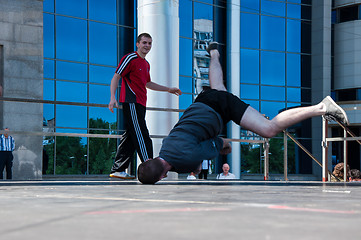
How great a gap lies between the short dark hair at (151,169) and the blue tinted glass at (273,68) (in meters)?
20.9

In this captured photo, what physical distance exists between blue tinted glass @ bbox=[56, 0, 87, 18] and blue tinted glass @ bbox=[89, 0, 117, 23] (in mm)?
273

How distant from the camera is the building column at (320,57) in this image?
26203mm

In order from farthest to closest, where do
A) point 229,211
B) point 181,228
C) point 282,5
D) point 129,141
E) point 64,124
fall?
point 282,5 < point 64,124 < point 129,141 < point 229,211 < point 181,228

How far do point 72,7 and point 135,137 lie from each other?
14.8 metres

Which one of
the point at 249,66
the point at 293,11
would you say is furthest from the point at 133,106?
the point at 293,11

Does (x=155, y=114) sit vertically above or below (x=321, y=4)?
below

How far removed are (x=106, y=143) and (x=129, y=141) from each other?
13.8m

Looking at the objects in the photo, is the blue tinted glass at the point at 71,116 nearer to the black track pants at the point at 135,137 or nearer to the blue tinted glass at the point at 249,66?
the blue tinted glass at the point at 249,66

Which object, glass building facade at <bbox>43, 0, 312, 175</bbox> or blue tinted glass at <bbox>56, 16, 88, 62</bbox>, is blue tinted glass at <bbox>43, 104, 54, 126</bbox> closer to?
glass building facade at <bbox>43, 0, 312, 175</bbox>

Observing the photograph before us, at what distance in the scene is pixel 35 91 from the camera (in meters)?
13.1

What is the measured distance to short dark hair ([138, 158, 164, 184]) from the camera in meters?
4.64

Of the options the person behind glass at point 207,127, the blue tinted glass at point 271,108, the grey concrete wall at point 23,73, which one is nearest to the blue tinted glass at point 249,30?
the blue tinted glass at point 271,108

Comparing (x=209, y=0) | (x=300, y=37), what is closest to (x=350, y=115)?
(x=300, y=37)

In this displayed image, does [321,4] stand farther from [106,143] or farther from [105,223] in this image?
[105,223]
